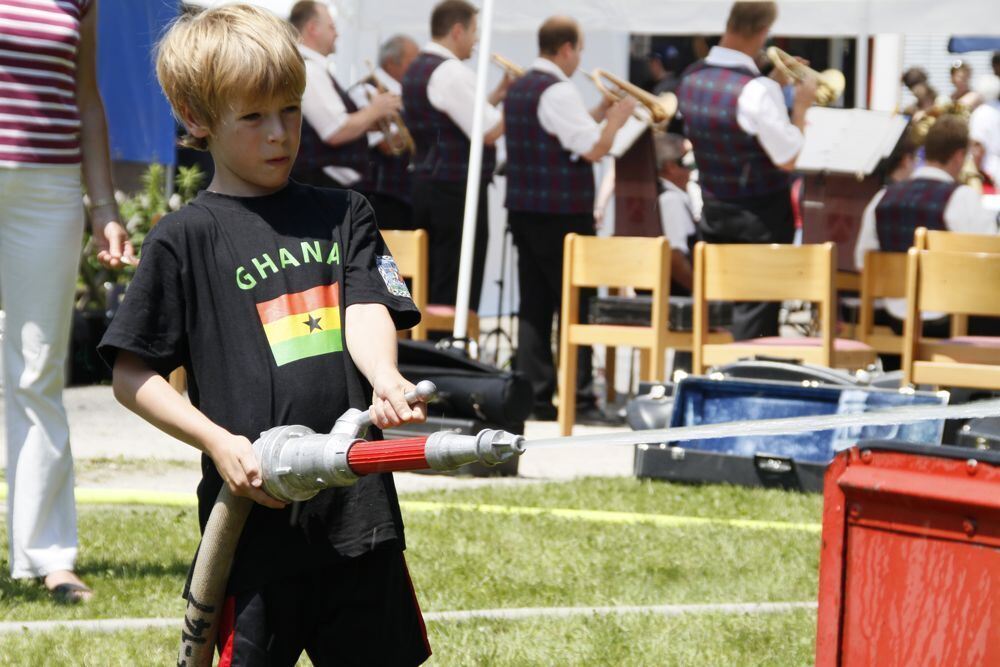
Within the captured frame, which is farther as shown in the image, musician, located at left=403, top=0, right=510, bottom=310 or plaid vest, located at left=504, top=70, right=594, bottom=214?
musician, located at left=403, top=0, right=510, bottom=310

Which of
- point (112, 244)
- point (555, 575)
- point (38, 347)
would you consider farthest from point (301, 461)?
point (555, 575)

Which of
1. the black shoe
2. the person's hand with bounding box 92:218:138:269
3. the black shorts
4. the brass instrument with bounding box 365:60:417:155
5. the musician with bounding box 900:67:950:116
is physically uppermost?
the musician with bounding box 900:67:950:116

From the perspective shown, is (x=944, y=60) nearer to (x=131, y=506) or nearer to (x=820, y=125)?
(x=820, y=125)

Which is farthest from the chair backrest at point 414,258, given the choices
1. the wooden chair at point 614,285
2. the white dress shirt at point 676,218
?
the white dress shirt at point 676,218

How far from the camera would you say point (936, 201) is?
851 centimetres

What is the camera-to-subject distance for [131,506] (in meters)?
5.45

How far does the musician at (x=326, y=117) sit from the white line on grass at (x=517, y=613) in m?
4.88

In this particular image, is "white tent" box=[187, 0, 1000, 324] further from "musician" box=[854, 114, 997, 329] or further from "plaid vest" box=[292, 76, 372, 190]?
"plaid vest" box=[292, 76, 372, 190]

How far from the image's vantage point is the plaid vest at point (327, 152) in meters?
8.62

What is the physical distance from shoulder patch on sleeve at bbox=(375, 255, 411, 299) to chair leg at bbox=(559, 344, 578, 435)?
481 cm

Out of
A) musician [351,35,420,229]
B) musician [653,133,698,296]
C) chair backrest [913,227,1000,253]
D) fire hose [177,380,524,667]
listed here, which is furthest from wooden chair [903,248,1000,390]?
fire hose [177,380,524,667]

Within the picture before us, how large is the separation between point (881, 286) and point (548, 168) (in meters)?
1.85

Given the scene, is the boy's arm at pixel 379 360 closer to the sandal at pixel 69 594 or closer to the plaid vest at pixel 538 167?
the sandal at pixel 69 594

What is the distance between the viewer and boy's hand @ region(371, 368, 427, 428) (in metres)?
2.10
